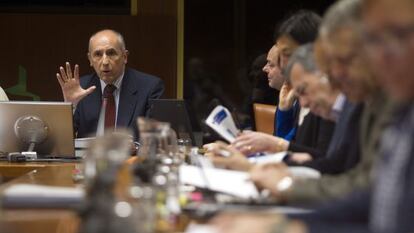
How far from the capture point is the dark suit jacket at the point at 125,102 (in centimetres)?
527

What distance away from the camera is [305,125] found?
362 centimetres

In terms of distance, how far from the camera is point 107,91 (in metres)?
5.44

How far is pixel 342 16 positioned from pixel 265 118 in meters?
2.97

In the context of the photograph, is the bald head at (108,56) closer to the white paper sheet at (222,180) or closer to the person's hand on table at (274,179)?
the white paper sheet at (222,180)

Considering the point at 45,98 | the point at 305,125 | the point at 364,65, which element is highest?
the point at 364,65

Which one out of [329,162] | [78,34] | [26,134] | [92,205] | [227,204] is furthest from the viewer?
[78,34]

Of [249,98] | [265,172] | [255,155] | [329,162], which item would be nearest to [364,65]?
[265,172]

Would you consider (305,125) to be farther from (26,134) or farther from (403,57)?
(403,57)

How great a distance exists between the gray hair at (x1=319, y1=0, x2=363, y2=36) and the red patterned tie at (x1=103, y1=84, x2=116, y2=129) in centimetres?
303

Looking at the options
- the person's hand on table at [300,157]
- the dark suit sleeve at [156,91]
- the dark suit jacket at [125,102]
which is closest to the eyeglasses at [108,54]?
the dark suit jacket at [125,102]

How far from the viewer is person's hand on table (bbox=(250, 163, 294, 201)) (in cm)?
228

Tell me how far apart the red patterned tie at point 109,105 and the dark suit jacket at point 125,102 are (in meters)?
0.04

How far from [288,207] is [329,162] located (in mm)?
661

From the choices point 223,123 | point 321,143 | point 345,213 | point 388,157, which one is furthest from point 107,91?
point 388,157
